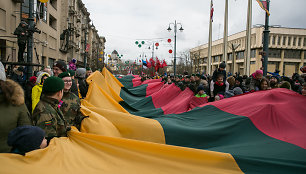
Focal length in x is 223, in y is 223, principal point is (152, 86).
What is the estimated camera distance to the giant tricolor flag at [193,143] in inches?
102

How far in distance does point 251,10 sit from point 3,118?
79.4 feet

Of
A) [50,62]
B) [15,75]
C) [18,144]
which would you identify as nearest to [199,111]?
[18,144]

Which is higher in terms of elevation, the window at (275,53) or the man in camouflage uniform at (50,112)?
the window at (275,53)

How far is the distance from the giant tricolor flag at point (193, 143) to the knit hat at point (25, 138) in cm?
10

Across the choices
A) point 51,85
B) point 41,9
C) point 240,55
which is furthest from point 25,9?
point 240,55

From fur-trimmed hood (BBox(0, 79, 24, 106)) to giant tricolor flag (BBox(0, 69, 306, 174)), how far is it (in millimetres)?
592

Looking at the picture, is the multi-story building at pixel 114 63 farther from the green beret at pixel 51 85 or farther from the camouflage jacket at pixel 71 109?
the green beret at pixel 51 85

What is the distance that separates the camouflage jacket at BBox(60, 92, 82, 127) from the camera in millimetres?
3717

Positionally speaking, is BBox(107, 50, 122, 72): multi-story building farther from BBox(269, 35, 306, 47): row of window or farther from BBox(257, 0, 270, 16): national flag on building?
BBox(257, 0, 270, 16): national flag on building

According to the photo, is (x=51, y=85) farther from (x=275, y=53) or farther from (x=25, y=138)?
(x=275, y=53)

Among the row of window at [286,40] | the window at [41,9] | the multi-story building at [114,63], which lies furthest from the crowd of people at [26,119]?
the multi-story building at [114,63]

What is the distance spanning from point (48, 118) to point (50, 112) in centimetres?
8

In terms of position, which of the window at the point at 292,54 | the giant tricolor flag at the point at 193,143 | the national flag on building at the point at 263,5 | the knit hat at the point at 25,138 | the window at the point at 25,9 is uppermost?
the window at the point at 292,54

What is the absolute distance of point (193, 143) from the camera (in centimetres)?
387
